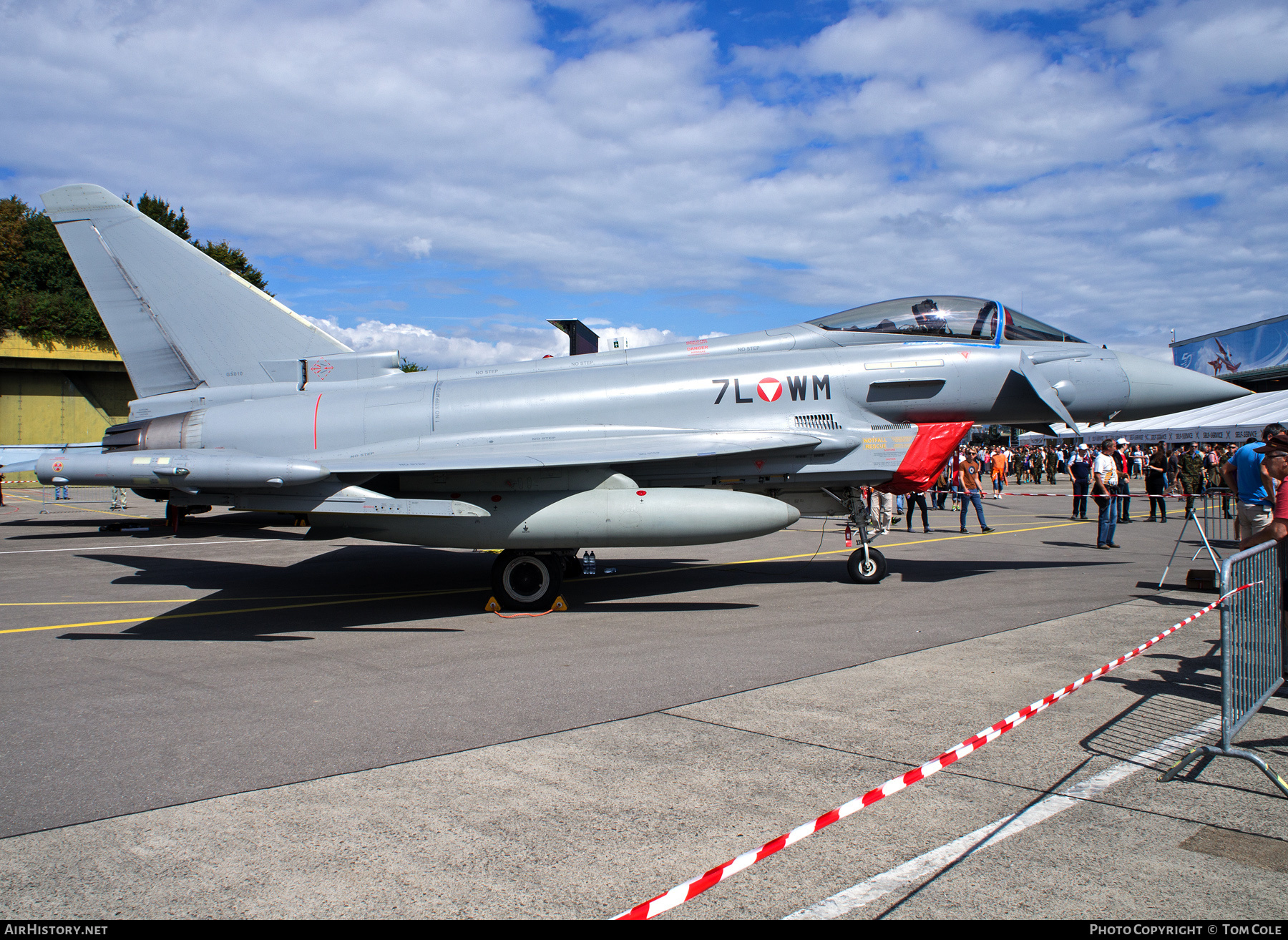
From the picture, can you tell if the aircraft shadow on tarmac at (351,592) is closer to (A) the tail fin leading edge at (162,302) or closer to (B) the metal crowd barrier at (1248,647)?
(A) the tail fin leading edge at (162,302)

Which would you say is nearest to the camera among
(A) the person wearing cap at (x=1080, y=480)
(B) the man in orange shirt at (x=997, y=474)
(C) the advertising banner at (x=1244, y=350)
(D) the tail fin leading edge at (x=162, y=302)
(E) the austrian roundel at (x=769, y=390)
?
(E) the austrian roundel at (x=769, y=390)

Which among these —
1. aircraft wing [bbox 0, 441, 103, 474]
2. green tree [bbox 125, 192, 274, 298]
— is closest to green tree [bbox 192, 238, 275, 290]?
green tree [bbox 125, 192, 274, 298]

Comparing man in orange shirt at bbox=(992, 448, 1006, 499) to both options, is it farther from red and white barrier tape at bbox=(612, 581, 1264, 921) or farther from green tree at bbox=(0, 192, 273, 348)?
green tree at bbox=(0, 192, 273, 348)

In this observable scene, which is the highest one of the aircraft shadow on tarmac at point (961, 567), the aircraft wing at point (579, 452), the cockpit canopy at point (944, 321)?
the cockpit canopy at point (944, 321)

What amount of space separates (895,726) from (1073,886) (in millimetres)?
1849

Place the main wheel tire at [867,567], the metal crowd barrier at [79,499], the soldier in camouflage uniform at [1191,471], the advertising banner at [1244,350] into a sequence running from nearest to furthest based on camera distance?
the main wheel tire at [867,567]
the soldier in camouflage uniform at [1191,471]
the metal crowd barrier at [79,499]
the advertising banner at [1244,350]

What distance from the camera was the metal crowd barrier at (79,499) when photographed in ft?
75.9

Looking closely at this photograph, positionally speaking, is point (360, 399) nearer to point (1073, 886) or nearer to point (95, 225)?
point (95, 225)

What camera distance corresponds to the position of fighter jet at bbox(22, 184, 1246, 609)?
330 inches

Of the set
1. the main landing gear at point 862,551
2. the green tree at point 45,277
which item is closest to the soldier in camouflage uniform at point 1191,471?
the main landing gear at point 862,551

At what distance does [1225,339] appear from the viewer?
5547 centimetres

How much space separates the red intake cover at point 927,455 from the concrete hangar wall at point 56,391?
144ft

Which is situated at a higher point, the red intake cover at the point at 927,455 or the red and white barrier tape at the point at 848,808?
the red intake cover at the point at 927,455

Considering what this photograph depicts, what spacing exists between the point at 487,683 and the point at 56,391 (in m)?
46.7
